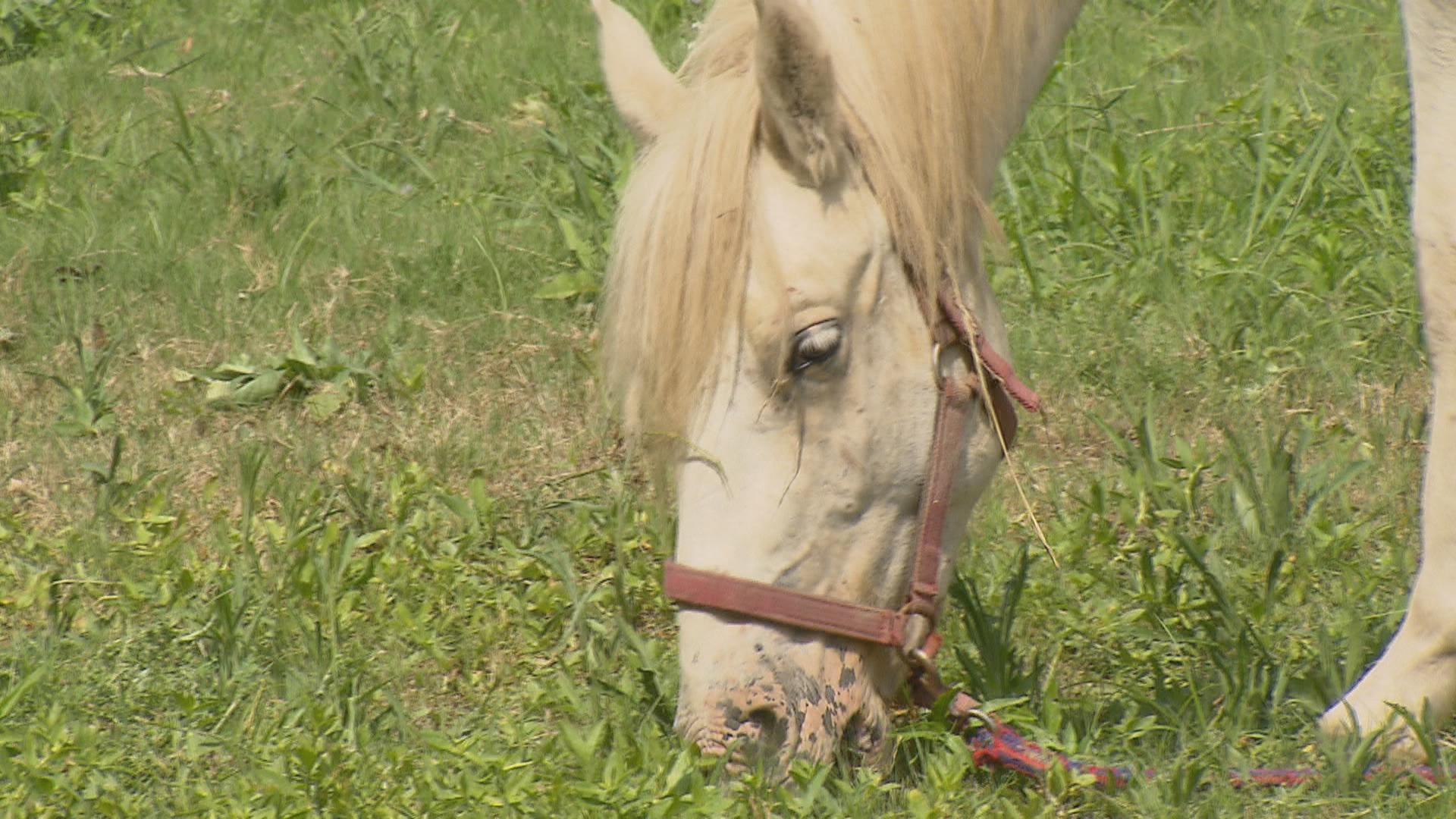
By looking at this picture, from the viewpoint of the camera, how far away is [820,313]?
2.32m

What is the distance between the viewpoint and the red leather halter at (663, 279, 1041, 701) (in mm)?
2326

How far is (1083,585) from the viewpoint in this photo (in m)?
3.23

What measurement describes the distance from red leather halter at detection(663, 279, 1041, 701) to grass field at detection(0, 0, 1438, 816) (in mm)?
Answer: 205

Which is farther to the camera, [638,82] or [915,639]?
[638,82]

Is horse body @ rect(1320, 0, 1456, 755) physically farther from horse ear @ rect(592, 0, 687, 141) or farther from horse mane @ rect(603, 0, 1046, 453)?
horse ear @ rect(592, 0, 687, 141)

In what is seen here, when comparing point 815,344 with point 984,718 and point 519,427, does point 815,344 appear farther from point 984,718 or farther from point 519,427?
point 519,427

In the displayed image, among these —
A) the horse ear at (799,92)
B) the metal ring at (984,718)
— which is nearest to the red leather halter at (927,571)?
the metal ring at (984,718)

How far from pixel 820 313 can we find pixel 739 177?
0.70 feet

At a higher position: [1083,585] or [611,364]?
[611,364]

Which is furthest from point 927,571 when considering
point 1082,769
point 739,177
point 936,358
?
point 739,177

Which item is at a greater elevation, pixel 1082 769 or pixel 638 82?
pixel 638 82

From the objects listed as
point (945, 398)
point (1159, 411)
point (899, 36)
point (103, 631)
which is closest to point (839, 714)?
point (945, 398)

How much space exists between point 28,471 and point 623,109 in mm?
1917

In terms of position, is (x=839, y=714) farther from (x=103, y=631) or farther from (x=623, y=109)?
(x=103, y=631)
